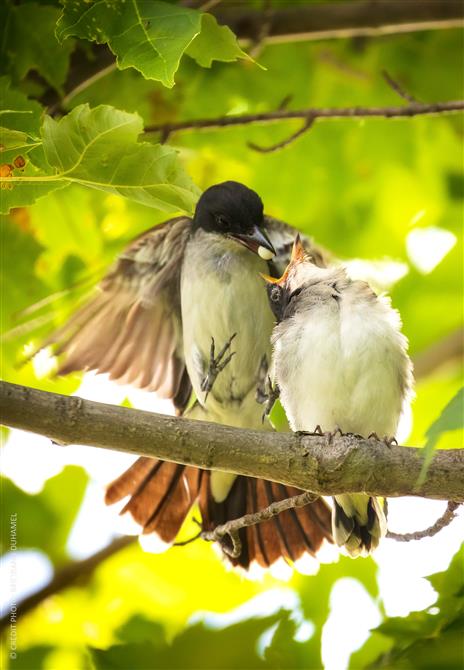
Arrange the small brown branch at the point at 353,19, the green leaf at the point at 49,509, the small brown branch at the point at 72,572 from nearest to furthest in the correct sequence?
the small brown branch at the point at 353,19
the small brown branch at the point at 72,572
the green leaf at the point at 49,509

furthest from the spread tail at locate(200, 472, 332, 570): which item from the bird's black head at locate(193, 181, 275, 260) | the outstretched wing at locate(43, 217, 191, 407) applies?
the bird's black head at locate(193, 181, 275, 260)

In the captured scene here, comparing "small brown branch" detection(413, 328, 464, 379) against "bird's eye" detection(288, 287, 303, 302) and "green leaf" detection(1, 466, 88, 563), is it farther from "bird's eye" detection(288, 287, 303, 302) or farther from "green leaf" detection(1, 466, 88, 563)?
"green leaf" detection(1, 466, 88, 563)

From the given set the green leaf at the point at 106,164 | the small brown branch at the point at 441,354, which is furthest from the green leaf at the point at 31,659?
the small brown branch at the point at 441,354

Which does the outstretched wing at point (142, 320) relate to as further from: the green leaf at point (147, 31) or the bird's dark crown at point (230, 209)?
the green leaf at point (147, 31)

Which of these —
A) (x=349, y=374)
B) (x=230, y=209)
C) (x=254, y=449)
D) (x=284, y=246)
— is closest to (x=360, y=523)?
(x=349, y=374)

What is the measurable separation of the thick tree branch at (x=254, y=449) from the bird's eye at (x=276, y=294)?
3.77 ft

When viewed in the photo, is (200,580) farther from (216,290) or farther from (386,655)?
(386,655)

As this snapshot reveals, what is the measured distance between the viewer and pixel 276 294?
3.92 meters

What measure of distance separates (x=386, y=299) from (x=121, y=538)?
1969 millimetres

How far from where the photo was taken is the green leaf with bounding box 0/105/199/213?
8.74ft

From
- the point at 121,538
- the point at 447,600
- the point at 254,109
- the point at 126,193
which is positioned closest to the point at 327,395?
the point at 447,600

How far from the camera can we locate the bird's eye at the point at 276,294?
3914 mm

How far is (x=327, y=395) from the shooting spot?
3459 mm

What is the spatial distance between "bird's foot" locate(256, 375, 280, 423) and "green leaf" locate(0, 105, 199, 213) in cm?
137
